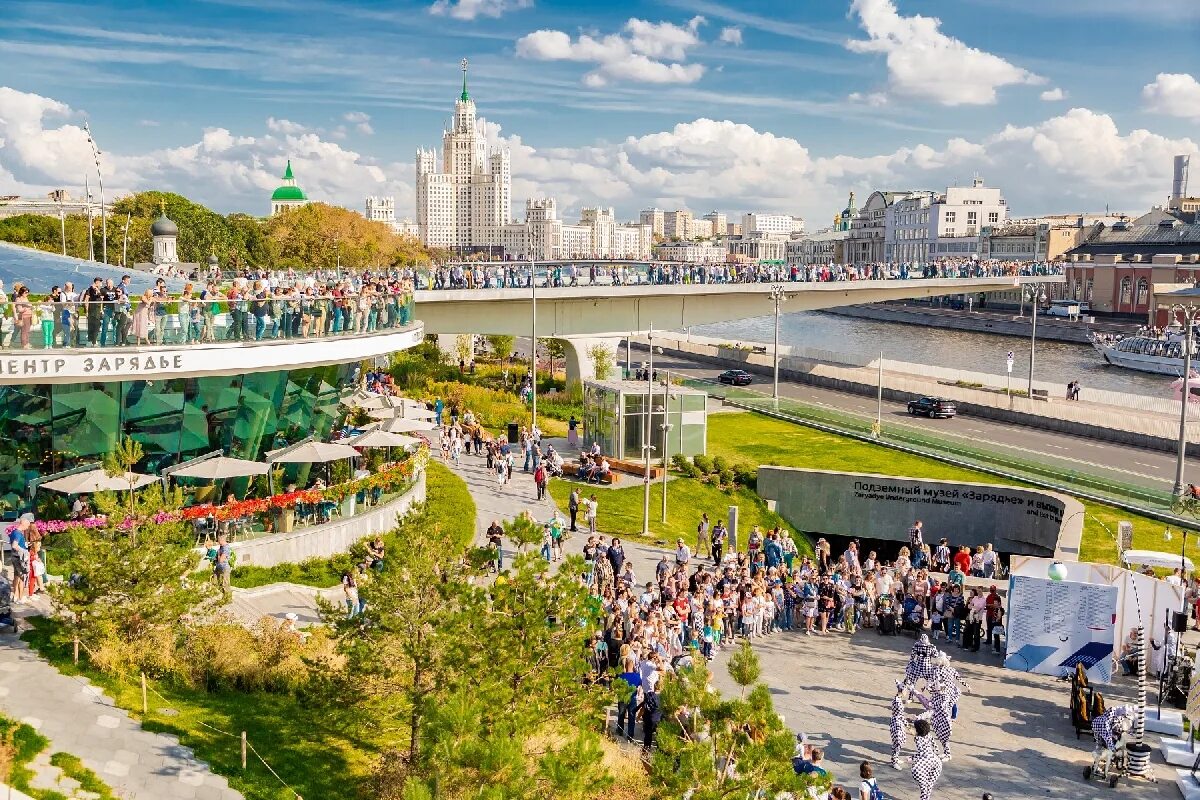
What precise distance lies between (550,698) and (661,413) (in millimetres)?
24207

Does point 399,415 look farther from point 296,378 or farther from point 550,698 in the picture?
point 550,698

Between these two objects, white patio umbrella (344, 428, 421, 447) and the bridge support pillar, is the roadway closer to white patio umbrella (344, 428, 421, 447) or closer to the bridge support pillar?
the bridge support pillar

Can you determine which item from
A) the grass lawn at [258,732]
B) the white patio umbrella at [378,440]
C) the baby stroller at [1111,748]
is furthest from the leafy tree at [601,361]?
the baby stroller at [1111,748]

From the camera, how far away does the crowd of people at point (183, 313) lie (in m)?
20.6

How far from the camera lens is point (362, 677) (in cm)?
1278

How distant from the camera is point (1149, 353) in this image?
81.1 metres

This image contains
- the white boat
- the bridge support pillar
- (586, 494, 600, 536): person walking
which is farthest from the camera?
Result: the white boat

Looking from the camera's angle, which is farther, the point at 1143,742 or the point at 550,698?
the point at 1143,742

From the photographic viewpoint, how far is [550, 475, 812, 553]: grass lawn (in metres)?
29.7

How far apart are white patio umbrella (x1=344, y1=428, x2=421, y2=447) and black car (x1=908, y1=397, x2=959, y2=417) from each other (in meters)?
27.6

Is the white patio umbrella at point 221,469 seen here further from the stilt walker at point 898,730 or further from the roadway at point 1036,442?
the roadway at point 1036,442

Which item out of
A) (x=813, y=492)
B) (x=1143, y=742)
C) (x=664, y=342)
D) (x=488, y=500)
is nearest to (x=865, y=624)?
(x=1143, y=742)

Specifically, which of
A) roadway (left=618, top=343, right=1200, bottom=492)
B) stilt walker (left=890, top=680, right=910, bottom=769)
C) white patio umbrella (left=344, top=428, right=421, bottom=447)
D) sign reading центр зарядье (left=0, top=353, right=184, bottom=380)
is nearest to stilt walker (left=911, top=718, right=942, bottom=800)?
stilt walker (left=890, top=680, right=910, bottom=769)

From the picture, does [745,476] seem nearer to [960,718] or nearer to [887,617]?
[887,617]
